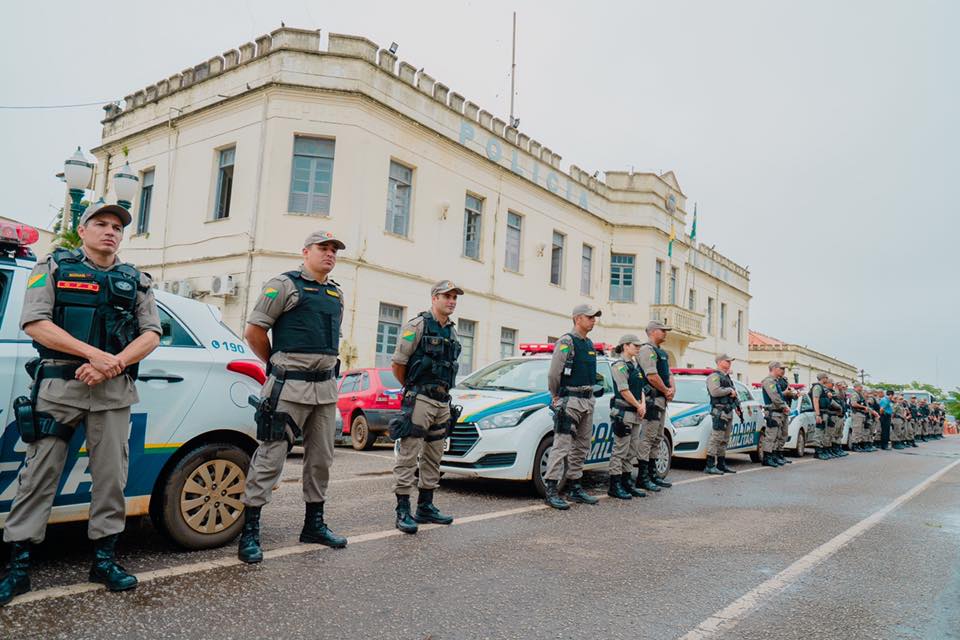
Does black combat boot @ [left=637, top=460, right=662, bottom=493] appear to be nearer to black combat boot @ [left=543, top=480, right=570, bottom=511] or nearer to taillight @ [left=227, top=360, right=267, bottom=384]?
black combat boot @ [left=543, top=480, right=570, bottom=511]

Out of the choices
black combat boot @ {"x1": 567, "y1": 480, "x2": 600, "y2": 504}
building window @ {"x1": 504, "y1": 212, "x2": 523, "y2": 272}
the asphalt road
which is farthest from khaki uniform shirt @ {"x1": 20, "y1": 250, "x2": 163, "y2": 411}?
building window @ {"x1": 504, "y1": 212, "x2": 523, "y2": 272}

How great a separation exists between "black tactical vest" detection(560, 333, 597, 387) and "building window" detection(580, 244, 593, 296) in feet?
66.1

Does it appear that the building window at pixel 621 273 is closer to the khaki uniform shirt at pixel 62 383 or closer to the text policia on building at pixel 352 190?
the text policia on building at pixel 352 190

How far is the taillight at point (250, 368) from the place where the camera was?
4.76 metres

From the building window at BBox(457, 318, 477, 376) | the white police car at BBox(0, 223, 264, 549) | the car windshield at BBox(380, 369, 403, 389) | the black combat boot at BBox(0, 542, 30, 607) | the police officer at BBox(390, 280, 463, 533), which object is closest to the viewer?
the black combat boot at BBox(0, 542, 30, 607)

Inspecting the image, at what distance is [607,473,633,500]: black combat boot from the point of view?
7.98 metres

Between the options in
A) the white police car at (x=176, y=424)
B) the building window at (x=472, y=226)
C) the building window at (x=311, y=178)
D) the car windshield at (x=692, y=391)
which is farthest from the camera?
the building window at (x=472, y=226)

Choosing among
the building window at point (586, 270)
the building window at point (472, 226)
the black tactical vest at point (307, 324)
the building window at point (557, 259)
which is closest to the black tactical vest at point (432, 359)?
the black tactical vest at point (307, 324)

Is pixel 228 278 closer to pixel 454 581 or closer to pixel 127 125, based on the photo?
pixel 127 125

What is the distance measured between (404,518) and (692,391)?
8135 mm

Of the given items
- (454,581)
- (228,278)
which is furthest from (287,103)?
(454,581)

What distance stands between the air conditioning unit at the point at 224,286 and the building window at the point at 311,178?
7.56 ft

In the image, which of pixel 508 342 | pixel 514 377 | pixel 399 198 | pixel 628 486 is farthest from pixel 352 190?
pixel 628 486

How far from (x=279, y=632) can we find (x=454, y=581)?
129cm
